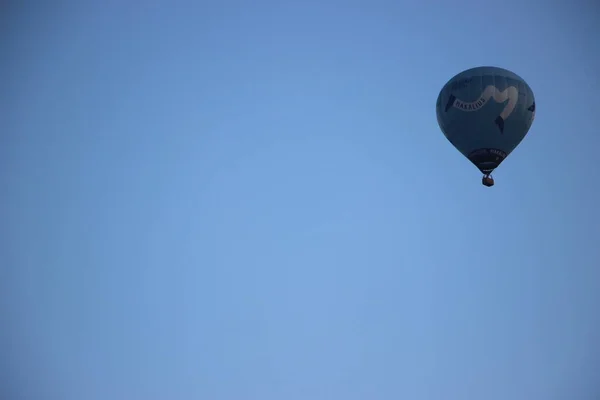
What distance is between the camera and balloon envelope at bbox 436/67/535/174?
22641mm

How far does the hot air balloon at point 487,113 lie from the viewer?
22.6 m

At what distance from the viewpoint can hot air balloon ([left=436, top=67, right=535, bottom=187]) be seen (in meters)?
22.6

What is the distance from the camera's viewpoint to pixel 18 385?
74.9 m

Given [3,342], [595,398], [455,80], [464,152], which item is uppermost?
[3,342]

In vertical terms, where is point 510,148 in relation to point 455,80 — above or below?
below

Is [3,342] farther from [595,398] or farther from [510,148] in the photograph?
[510,148]

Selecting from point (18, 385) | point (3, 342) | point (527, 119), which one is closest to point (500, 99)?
point (527, 119)

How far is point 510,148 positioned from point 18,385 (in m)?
72.2

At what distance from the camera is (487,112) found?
22562 mm

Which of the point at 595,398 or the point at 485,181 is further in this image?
the point at 595,398

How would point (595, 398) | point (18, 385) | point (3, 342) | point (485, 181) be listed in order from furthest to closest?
point (3, 342), point (18, 385), point (595, 398), point (485, 181)

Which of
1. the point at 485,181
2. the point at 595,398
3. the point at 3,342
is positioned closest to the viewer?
the point at 485,181

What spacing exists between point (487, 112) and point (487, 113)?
0.13ft

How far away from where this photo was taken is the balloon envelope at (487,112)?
74.3 ft
